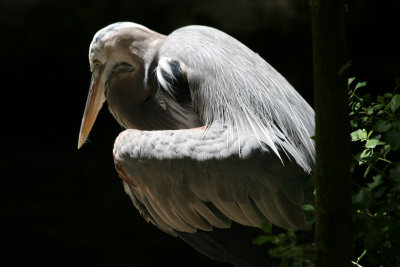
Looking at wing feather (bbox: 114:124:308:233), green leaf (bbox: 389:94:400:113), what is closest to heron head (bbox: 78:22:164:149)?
wing feather (bbox: 114:124:308:233)

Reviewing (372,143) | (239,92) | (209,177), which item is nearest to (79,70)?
(239,92)

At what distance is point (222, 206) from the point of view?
5.92 feet

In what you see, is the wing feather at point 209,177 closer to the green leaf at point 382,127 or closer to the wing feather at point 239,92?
the wing feather at point 239,92

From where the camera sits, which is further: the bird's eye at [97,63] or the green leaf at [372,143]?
the bird's eye at [97,63]

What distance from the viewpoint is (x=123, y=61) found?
214 cm

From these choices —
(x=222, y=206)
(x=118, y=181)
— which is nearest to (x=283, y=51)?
(x=118, y=181)

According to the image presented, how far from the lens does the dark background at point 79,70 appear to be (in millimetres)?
4012

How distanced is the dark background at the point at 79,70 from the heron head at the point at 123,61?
68.9 inches

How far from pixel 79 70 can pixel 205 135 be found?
377 cm

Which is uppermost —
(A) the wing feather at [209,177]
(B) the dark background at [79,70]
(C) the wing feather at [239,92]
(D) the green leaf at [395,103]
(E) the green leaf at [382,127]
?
(D) the green leaf at [395,103]

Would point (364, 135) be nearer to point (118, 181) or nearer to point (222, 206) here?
point (222, 206)

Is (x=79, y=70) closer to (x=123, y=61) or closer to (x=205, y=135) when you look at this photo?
(x=123, y=61)

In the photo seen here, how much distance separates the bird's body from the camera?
1.71 metres

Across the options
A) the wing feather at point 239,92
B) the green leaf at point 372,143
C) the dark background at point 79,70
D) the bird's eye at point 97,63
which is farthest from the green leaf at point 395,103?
the dark background at point 79,70
